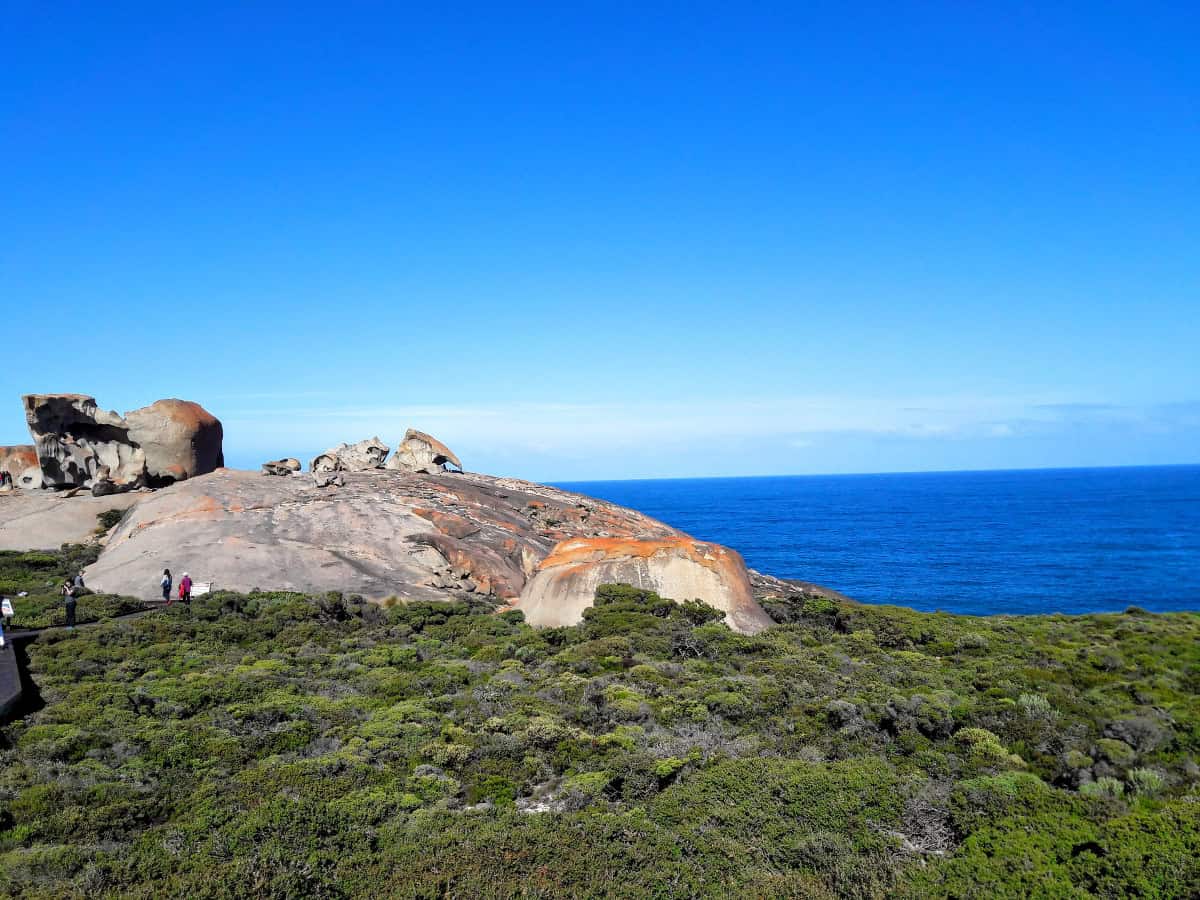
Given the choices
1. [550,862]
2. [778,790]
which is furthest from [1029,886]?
[550,862]

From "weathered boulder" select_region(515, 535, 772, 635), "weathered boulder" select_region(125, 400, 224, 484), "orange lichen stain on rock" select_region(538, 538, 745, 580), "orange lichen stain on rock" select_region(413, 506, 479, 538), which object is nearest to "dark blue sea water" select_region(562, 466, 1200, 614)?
"orange lichen stain on rock" select_region(538, 538, 745, 580)

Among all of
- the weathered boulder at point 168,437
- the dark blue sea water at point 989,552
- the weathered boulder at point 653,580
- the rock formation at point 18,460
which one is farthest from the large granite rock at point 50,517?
the dark blue sea water at point 989,552

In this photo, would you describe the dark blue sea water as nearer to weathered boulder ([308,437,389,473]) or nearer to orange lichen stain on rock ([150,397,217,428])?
weathered boulder ([308,437,389,473])

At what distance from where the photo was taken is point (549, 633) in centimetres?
2367

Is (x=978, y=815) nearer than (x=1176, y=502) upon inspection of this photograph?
Yes

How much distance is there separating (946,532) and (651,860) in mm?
105607

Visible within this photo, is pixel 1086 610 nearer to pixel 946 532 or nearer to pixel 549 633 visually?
pixel 549 633

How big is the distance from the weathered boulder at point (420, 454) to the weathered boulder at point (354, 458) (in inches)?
32.1

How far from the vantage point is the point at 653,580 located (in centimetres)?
2633

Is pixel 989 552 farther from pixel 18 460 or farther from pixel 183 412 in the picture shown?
pixel 18 460

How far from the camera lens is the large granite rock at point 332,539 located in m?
29.5

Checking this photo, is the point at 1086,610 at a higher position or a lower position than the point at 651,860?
lower

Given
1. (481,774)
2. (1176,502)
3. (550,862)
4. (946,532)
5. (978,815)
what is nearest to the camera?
(550,862)

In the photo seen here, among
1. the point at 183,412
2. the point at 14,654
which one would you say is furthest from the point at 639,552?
the point at 183,412
